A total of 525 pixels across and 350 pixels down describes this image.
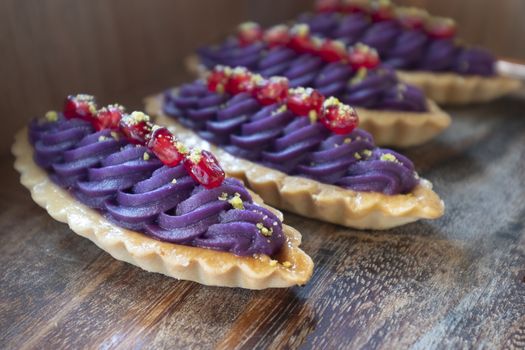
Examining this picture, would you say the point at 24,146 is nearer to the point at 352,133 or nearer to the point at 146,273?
the point at 146,273

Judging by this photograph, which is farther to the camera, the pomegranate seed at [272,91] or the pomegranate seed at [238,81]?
the pomegranate seed at [238,81]

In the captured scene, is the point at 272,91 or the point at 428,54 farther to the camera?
the point at 428,54

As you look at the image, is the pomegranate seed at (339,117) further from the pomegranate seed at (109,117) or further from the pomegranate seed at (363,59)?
the pomegranate seed at (109,117)

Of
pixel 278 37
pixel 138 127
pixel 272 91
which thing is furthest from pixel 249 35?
pixel 138 127

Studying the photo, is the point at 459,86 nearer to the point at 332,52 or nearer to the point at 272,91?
the point at 332,52

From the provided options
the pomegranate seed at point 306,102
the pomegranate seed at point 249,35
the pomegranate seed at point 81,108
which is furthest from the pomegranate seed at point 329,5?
the pomegranate seed at point 81,108

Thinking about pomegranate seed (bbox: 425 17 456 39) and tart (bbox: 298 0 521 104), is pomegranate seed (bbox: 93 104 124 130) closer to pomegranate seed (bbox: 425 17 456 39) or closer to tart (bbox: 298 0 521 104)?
tart (bbox: 298 0 521 104)
